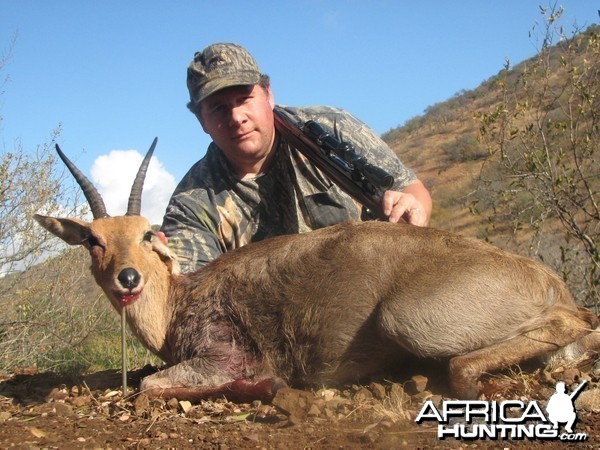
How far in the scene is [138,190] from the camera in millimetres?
6508

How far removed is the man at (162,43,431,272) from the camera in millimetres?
7551

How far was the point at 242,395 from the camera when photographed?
5156mm

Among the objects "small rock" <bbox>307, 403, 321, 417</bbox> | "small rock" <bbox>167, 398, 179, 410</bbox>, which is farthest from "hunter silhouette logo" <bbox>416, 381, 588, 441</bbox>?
"small rock" <bbox>167, 398, 179, 410</bbox>

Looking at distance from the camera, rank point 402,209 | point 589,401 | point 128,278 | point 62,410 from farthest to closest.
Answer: point 402,209, point 128,278, point 62,410, point 589,401

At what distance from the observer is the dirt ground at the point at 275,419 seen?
3.87 meters

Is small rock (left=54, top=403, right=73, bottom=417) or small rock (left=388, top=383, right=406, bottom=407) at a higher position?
small rock (left=54, top=403, right=73, bottom=417)

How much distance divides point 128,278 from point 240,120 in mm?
2672

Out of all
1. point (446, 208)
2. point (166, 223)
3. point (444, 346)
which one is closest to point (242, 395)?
point (444, 346)

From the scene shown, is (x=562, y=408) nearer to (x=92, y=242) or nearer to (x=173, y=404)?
(x=173, y=404)

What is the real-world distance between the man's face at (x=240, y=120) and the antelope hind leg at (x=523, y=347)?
3.82 meters

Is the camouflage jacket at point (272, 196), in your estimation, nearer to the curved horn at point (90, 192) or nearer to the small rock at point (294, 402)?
the curved horn at point (90, 192)

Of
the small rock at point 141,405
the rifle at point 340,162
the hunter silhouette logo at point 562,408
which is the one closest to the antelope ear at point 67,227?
the small rock at point 141,405

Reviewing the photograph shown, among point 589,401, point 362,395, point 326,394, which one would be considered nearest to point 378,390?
point 362,395

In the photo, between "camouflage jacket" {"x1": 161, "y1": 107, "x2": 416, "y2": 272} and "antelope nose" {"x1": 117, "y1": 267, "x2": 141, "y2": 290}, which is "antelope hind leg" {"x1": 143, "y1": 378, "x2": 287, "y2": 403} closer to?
"antelope nose" {"x1": 117, "y1": 267, "x2": 141, "y2": 290}
